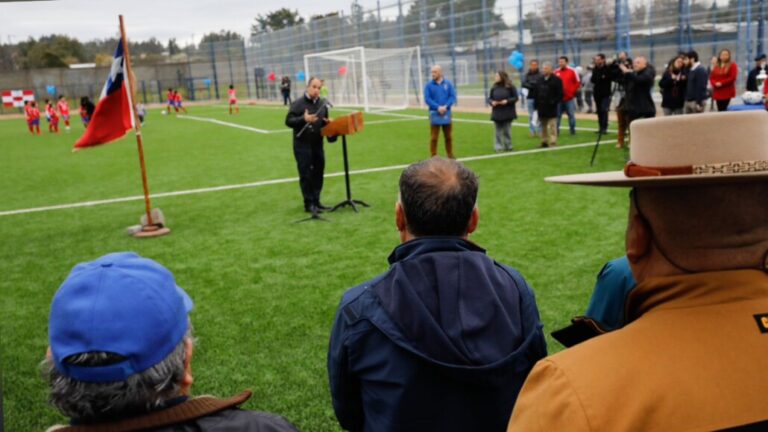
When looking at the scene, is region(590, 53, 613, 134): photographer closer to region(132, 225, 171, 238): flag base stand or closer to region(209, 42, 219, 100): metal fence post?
region(132, 225, 171, 238): flag base stand

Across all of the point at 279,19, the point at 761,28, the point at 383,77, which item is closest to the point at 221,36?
the point at 279,19

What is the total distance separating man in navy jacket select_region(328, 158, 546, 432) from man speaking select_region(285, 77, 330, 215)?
723cm

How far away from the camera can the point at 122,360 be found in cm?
153

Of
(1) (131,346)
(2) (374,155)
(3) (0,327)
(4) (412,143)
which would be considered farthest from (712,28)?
(1) (131,346)

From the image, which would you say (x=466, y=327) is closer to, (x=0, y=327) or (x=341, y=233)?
(x=0, y=327)

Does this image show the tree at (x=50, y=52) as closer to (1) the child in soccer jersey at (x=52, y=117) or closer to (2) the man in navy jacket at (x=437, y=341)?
(1) the child in soccer jersey at (x=52, y=117)

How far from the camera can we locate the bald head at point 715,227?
53.3 inches

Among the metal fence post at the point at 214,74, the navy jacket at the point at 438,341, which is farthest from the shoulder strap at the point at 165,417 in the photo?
the metal fence post at the point at 214,74

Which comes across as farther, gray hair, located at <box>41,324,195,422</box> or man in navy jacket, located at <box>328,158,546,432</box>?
man in navy jacket, located at <box>328,158,546,432</box>

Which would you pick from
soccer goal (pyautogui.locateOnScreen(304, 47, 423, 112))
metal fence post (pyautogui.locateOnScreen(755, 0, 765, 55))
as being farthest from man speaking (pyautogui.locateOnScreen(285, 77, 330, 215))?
soccer goal (pyautogui.locateOnScreen(304, 47, 423, 112))

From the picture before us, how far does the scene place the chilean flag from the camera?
853 cm

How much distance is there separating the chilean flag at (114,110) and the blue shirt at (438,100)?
6916 millimetres

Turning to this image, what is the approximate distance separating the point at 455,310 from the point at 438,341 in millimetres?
114

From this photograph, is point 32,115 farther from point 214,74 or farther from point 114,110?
point 214,74
